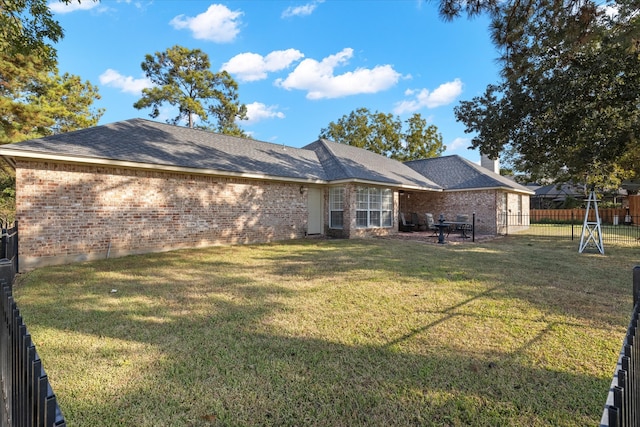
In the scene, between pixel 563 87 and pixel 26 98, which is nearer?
pixel 563 87

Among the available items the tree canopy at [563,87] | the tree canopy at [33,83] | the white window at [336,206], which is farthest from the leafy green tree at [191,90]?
the tree canopy at [563,87]

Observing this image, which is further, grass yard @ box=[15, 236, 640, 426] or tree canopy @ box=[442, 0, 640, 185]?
tree canopy @ box=[442, 0, 640, 185]

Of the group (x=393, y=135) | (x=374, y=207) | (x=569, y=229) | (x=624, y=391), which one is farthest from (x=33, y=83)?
(x=569, y=229)

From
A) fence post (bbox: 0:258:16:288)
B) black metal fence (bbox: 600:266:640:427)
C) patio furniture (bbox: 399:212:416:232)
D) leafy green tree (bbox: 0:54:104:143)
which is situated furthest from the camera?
patio furniture (bbox: 399:212:416:232)

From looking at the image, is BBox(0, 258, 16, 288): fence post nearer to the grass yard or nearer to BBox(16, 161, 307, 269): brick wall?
the grass yard

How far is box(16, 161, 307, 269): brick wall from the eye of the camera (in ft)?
27.0

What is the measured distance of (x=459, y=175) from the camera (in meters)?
19.7

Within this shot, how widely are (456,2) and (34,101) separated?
22.9 metres

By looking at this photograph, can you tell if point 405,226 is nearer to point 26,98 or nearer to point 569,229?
point 569,229

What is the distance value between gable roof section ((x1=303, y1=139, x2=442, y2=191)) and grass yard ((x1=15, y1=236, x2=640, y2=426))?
8310mm

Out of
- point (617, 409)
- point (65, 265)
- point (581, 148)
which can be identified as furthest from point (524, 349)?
point (581, 148)

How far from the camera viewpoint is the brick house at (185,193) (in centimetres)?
841

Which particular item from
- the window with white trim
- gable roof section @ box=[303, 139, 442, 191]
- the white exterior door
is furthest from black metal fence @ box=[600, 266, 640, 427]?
the white exterior door

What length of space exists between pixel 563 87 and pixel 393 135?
85.8 ft
